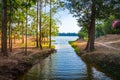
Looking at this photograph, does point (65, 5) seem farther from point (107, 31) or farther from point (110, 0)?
point (107, 31)

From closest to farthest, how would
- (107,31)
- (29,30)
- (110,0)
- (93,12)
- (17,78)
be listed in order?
1. (17,78)
2. (110,0)
3. (93,12)
4. (29,30)
5. (107,31)

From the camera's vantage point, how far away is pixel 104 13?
45.0m

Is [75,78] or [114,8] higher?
[114,8]

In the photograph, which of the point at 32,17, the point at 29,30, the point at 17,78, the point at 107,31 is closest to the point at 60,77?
the point at 17,78

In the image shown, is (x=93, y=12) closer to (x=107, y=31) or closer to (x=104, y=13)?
(x=104, y=13)

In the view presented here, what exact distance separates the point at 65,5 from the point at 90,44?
7231 mm

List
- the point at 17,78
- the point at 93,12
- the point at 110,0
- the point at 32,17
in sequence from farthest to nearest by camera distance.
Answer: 1. the point at 32,17
2. the point at 93,12
3. the point at 110,0
4. the point at 17,78

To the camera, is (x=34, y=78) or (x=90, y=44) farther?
(x=90, y=44)

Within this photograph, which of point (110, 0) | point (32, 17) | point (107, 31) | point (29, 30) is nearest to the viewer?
point (110, 0)

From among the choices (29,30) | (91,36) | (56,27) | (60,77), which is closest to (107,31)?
(56,27)

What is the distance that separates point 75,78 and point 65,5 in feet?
86.2

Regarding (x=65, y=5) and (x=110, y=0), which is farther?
(x=65, y=5)

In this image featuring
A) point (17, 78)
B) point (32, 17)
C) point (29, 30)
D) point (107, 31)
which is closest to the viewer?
point (17, 78)

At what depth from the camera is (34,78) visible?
74.8 ft
